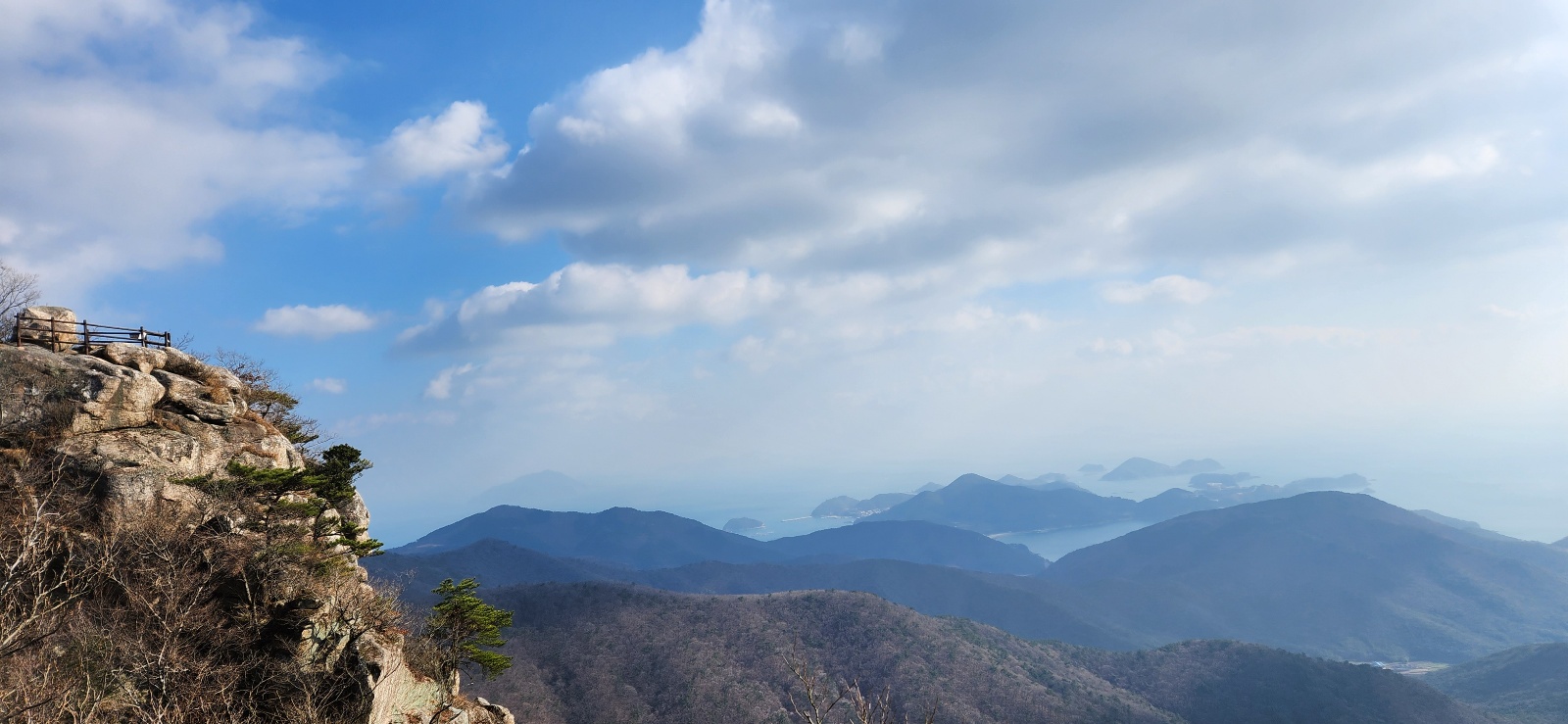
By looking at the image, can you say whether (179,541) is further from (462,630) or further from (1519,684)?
(1519,684)

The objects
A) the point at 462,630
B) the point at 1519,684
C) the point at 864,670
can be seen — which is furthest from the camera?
the point at 1519,684

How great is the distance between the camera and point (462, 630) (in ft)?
129

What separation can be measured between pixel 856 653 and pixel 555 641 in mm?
57931

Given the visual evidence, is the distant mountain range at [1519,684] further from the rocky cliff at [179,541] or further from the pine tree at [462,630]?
the rocky cliff at [179,541]

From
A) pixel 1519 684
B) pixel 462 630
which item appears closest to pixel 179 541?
pixel 462 630

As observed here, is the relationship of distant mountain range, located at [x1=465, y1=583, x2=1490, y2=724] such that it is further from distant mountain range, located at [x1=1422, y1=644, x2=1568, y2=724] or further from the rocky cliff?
the rocky cliff

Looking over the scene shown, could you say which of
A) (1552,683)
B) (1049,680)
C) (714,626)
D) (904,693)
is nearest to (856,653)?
(904,693)

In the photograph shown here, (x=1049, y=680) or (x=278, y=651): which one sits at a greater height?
(x=278, y=651)

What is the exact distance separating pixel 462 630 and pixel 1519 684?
238 metres

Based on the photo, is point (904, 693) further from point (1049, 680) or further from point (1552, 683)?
point (1552, 683)

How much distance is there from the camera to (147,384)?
35531mm

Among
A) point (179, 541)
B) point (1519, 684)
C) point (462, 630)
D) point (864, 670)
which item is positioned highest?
point (179, 541)

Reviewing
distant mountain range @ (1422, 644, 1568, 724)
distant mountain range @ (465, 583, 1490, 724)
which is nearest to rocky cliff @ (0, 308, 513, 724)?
distant mountain range @ (465, 583, 1490, 724)

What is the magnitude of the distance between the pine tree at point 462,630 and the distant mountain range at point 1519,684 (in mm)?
197031
